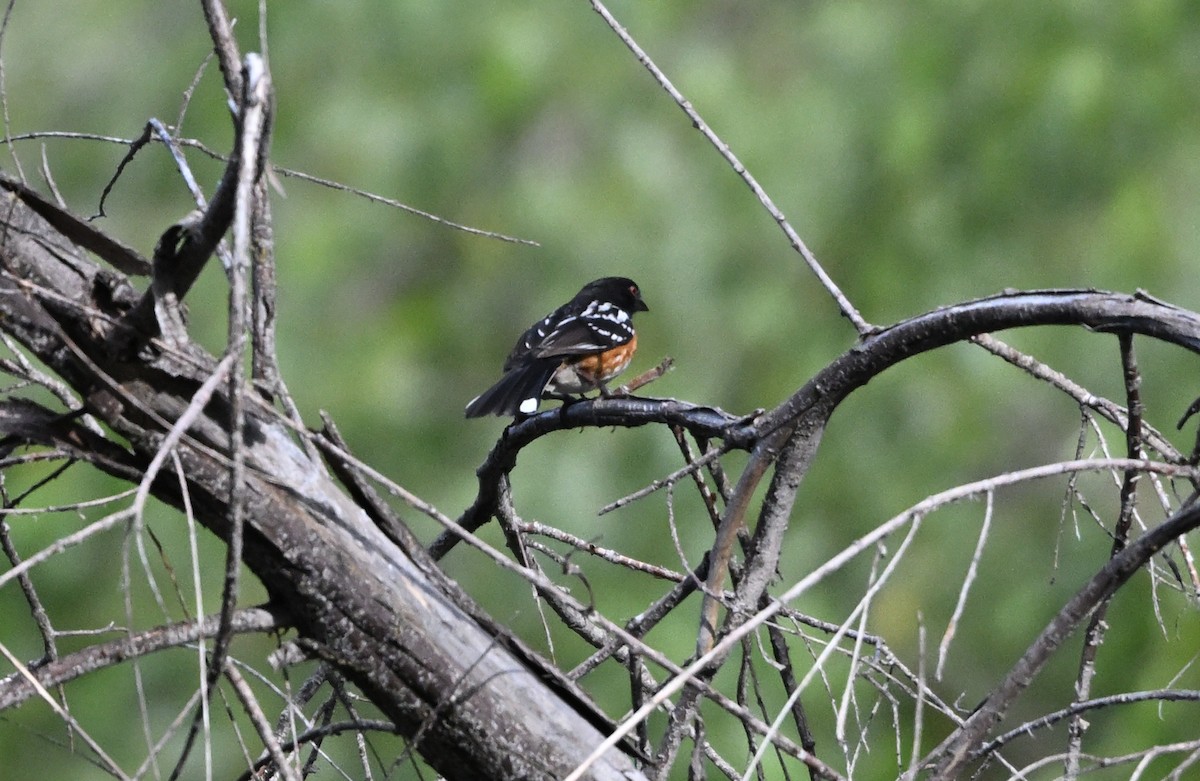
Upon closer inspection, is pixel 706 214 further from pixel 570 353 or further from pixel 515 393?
pixel 515 393

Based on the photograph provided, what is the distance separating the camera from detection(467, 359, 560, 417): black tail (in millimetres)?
3646

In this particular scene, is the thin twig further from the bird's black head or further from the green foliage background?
the green foliage background

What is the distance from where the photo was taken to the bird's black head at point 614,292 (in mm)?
4828

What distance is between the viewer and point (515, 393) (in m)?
3.77

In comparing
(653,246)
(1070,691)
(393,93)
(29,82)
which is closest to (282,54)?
(393,93)

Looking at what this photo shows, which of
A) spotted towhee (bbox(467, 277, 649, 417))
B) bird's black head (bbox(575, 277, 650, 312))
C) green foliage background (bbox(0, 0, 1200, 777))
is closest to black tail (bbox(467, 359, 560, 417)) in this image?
spotted towhee (bbox(467, 277, 649, 417))

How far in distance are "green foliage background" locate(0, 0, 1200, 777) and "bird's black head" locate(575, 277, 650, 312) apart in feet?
2.28

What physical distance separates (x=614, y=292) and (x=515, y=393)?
1.22 m

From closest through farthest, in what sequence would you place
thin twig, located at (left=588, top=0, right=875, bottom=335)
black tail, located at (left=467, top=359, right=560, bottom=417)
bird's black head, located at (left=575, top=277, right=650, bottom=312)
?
thin twig, located at (left=588, top=0, right=875, bottom=335), black tail, located at (left=467, top=359, right=560, bottom=417), bird's black head, located at (left=575, top=277, right=650, bottom=312)

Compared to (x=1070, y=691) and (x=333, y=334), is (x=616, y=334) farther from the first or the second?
(x=1070, y=691)

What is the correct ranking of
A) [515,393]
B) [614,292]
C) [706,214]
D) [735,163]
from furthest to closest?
[706,214], [614,292], [515,393], [735,163]

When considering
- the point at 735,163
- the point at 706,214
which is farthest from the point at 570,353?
the point at 706,214

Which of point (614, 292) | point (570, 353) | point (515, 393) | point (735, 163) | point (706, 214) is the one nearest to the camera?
point (735, 163)

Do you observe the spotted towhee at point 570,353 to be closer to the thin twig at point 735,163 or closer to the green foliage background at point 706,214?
the green foliage background at point 706,214
